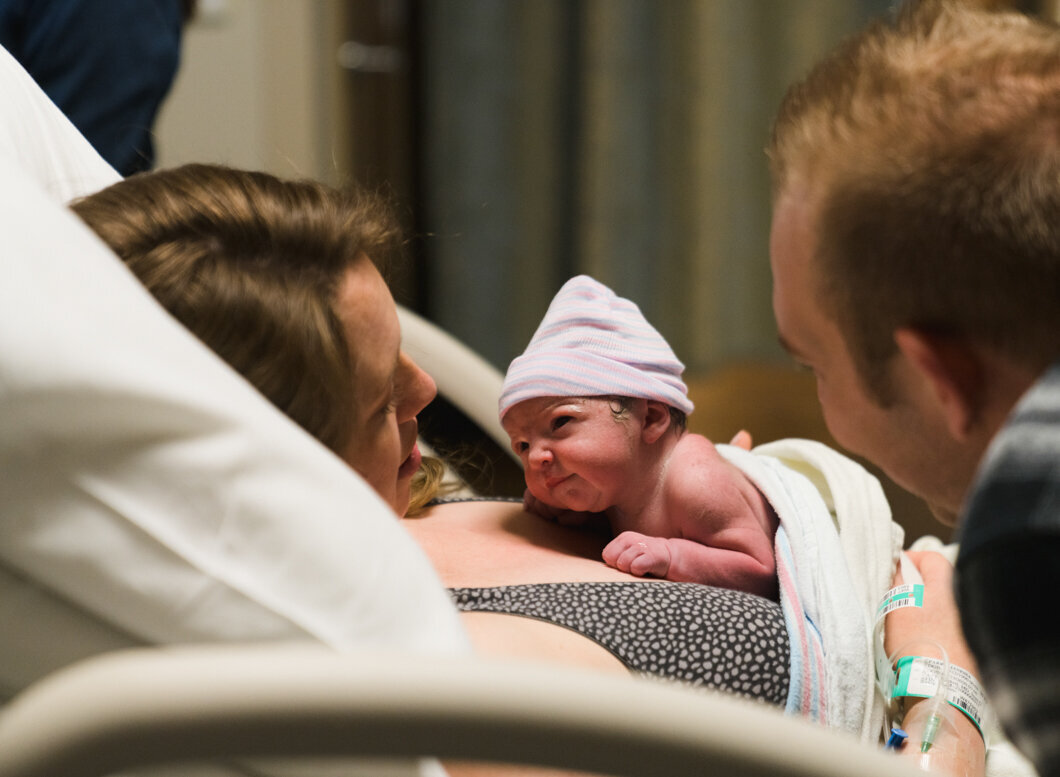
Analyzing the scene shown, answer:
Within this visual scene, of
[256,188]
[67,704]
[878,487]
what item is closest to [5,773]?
[67,704]

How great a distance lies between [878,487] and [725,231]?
6.75 ft

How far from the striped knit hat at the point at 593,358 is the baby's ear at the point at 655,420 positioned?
0.01 m

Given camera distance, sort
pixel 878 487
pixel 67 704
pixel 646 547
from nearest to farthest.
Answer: pixel 67 704, pixel 646 547, pixel 878 487

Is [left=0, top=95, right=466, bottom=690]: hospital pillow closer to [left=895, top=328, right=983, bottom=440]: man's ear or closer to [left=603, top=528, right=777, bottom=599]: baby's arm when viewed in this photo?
[left=895, top=328, right=983, bottom=440]: man's ear

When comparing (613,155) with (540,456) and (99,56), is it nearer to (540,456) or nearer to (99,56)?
(99,56)

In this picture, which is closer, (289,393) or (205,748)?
(205,748)

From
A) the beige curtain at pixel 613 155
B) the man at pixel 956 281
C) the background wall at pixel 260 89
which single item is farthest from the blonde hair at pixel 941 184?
the beige curtain at pixel 613 155

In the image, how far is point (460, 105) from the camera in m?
3.21

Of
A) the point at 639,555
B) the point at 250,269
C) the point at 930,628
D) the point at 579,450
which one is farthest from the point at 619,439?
the point at 250,269

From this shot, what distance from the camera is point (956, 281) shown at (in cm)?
Answer: 65

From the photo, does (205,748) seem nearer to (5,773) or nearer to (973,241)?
(5,773)

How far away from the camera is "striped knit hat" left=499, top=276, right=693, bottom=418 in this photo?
3.86 ft

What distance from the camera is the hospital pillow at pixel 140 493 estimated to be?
603 mm

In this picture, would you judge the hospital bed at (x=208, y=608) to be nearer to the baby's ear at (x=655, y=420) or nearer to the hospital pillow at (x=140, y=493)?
the hospital pillow at (x=140, y=493)
